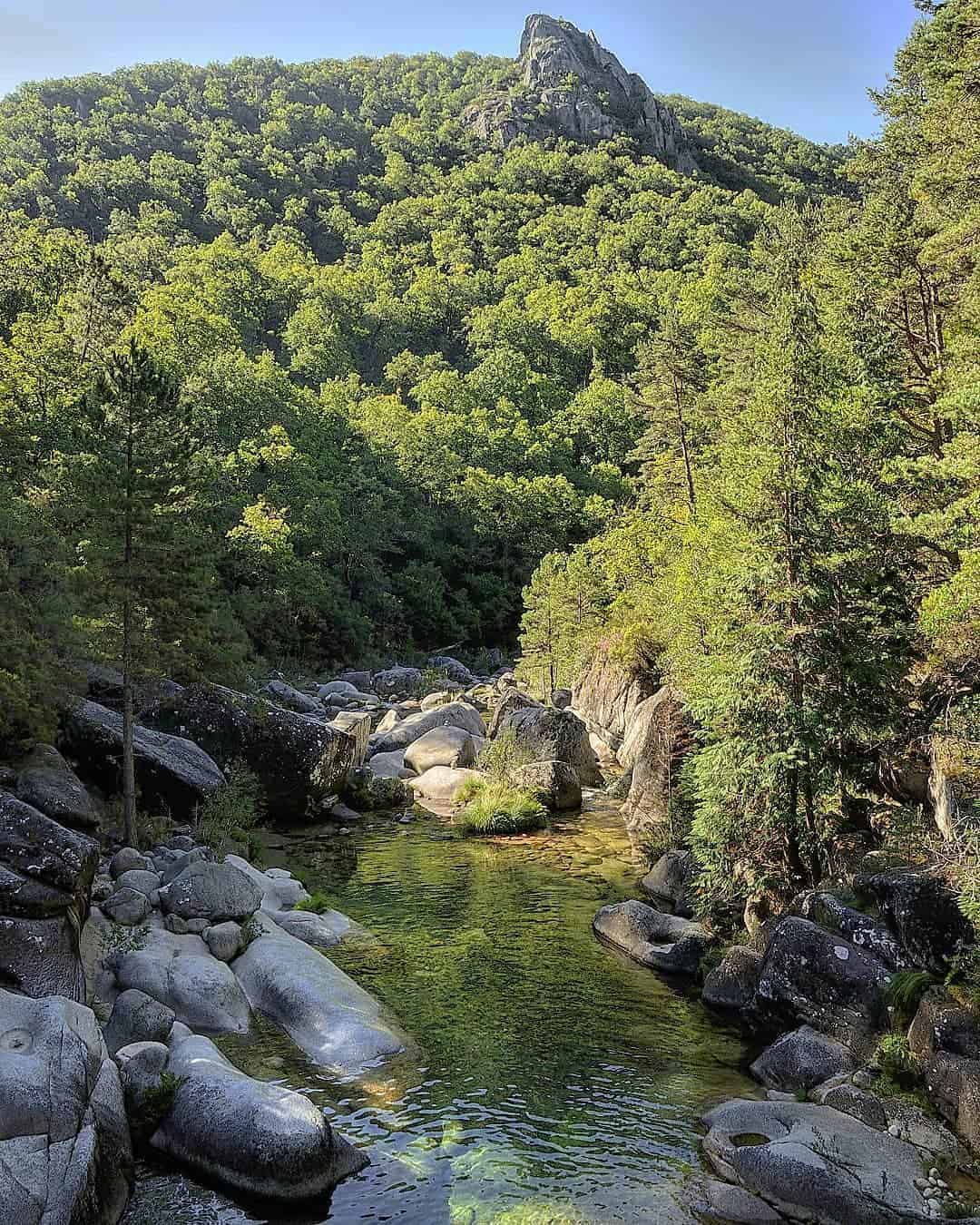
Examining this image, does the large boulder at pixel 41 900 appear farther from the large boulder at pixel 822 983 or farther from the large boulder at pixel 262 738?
the large boulder at pixel 262 738

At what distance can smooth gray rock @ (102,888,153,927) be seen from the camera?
15.7 m

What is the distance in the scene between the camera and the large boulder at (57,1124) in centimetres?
845

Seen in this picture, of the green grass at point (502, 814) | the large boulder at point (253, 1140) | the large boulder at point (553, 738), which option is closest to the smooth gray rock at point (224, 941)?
the large boulder at point (253, 1140)

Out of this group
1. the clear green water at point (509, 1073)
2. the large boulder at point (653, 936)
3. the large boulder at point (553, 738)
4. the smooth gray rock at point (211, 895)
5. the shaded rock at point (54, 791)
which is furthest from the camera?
the large boulder at point (553, 738)

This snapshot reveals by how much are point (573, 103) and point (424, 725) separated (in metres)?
134

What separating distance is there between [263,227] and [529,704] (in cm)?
10148

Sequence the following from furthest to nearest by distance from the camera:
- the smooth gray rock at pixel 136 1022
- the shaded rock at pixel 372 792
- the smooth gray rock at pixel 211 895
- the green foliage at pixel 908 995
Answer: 1. the shaded rock at pixel 372 792
2. the smooth gray rock at pixel 211 895
3. the green foliage at pixel 908 995
4. the smooth gray rock at pixel 136 1022

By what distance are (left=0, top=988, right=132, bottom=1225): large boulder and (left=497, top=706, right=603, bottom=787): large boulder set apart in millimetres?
20375

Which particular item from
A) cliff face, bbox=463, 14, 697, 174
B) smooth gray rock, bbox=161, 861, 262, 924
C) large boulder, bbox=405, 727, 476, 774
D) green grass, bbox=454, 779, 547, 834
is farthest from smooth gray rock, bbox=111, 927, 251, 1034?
cliff face, bbox=463, 14, 697, 174

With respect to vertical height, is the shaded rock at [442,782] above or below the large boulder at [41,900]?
below

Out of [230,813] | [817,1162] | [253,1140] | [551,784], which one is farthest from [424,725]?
[817,1162]

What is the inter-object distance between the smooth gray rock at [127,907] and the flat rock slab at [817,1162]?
991cm

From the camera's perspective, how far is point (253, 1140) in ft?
32.4

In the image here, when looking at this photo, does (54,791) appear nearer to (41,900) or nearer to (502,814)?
(41,900)
